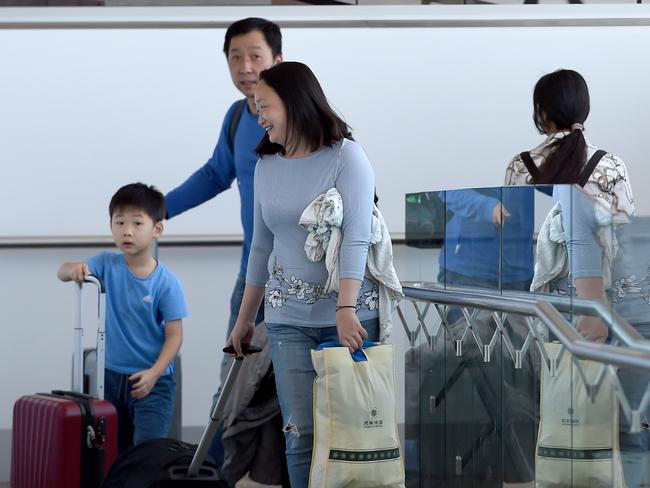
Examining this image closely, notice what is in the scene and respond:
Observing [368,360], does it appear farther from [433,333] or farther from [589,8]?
[589,8]

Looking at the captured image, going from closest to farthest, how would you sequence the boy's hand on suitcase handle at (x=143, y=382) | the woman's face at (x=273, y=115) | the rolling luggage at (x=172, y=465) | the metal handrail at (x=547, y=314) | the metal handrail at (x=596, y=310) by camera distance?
1. the metal handrail at (x=547, y=314)
2. the metal handrail at (x=596, y=310)
3. the woman's face at (x=273, y=115)
4. the rolling luggage at (x=172, y=465)
5. the boy's hand on suitcase handle at (x=143, y=382)

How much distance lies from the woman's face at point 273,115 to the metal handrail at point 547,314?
71 cm

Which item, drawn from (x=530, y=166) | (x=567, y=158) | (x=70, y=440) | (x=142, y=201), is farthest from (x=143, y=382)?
(x=567, y=158)

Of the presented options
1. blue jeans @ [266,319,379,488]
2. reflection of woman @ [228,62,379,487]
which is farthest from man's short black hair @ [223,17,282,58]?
blue jeans @ [266,319,379,488]

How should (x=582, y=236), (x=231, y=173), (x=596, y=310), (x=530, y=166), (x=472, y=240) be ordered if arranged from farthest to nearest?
(x=231, y=173), (x=530, y=166), (x=472, y=240), (x=582, y=236), (x=596, y=310)

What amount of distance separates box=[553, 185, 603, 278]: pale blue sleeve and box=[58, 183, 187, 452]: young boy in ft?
6.15

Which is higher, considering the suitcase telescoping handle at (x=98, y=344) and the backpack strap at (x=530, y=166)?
the backpack strap at (x=530, y=166)

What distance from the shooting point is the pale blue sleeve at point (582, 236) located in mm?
2898

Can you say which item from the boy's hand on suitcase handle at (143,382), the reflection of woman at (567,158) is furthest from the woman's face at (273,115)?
the boy's hand on suitcase handle at (143,382)

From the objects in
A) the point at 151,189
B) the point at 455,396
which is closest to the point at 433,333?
the point at 455,396

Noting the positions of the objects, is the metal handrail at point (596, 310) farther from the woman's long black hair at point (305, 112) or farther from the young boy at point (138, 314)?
the young boy at point (138, 314)

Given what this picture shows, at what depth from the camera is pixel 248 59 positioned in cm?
417

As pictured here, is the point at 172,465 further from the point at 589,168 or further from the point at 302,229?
the point at 589,168

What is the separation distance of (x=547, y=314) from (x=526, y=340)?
0.44 meters
